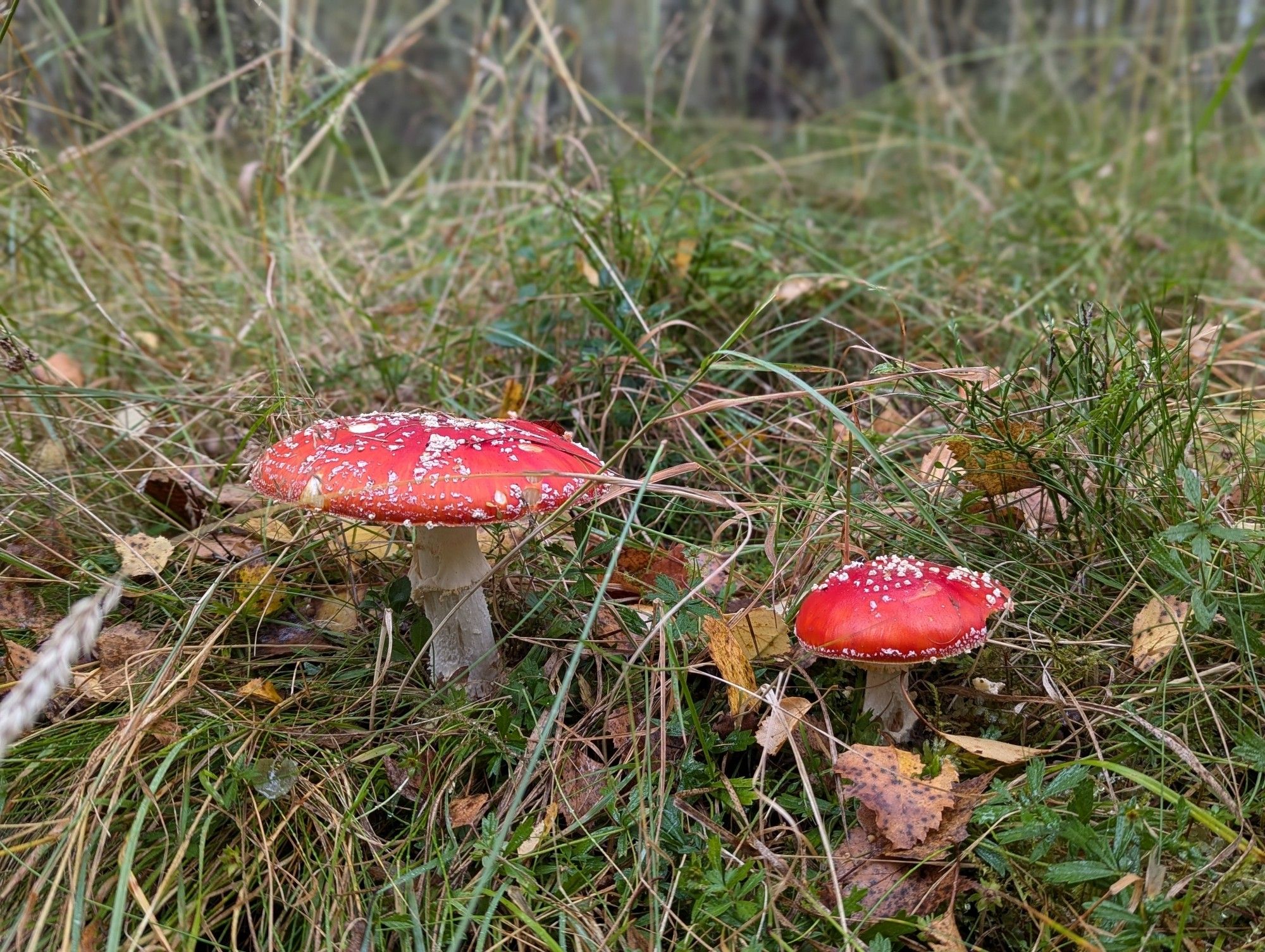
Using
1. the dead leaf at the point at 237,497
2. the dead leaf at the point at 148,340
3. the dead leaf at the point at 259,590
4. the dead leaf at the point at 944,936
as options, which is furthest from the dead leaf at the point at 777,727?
the dead leaf at the point at 148,340

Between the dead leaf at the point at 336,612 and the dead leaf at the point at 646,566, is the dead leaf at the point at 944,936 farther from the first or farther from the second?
the dead leaf at the point at 336,612

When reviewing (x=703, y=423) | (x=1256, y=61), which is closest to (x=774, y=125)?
(x=1256, y=61)

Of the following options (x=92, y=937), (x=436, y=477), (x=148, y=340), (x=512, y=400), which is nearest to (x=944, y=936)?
(x=436, y=477)

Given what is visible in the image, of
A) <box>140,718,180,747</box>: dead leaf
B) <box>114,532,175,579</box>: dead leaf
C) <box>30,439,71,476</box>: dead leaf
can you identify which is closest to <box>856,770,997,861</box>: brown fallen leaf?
<box>140,718,180,747</box>: dead leaf

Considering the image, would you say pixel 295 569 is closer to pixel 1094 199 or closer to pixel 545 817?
pixel 545 817

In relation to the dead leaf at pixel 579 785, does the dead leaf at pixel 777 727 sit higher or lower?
higher

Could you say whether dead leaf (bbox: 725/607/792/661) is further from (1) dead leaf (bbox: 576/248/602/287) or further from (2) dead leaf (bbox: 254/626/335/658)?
(1) dead leaf (bbox: 576/248/602/287)
